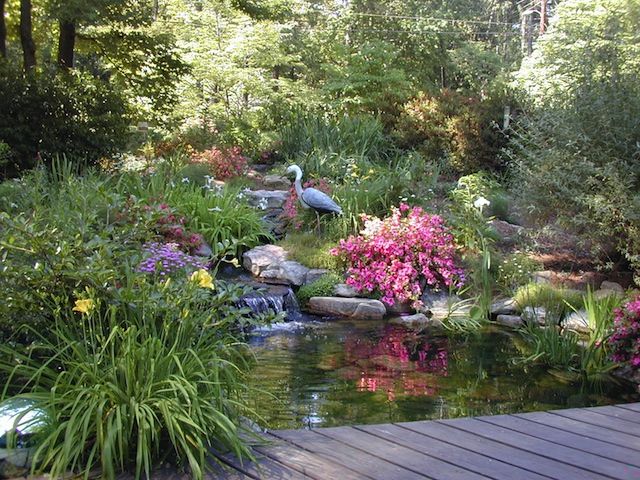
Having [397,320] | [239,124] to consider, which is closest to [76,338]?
[397,320]

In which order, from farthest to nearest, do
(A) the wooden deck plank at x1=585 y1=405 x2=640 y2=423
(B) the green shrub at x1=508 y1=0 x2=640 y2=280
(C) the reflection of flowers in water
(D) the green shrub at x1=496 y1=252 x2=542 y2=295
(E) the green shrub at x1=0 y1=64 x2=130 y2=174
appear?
1. (E) the green shrub at x1=0 y1=64 x2=130 y2=174
2. (D) the green shrub at x1=496 y1=252 x2=542 y2=295
3. (B) the green shrub at x1=508 y1=0 x2=640 y2=280
4. (C) the reflection of flowers in water
5. (A) the wooden deck plank at x1=585 y1=405 x2=640 y2=423

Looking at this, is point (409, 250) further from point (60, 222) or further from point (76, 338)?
point (76, 338)

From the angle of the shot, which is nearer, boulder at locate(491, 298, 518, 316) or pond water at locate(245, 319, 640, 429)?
pond water at locate(245, 319, 640, 429)

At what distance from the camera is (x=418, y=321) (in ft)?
22.2

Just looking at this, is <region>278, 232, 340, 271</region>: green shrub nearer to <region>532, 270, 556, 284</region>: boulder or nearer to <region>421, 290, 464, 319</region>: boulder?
<region>421, 290, 464, 319</region>: boulder

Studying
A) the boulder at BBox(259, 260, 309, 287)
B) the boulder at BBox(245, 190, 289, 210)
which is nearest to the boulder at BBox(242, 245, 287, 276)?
the boulder at BBox(259, 260, 309, 287)

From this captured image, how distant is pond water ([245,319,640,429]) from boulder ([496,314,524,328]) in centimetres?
43

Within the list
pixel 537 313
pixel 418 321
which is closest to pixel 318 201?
pixel 418 321

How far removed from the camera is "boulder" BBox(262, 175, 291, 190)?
33.5 feet

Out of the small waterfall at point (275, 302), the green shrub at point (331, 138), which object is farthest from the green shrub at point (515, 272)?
the green shrub at point (331, 138)

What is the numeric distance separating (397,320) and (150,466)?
4.69 metres

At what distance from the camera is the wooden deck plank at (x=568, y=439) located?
258 cm

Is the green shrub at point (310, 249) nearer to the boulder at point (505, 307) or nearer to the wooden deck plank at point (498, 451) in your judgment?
the boulder at point (505, 307)

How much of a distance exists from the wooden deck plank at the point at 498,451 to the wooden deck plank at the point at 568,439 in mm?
222
